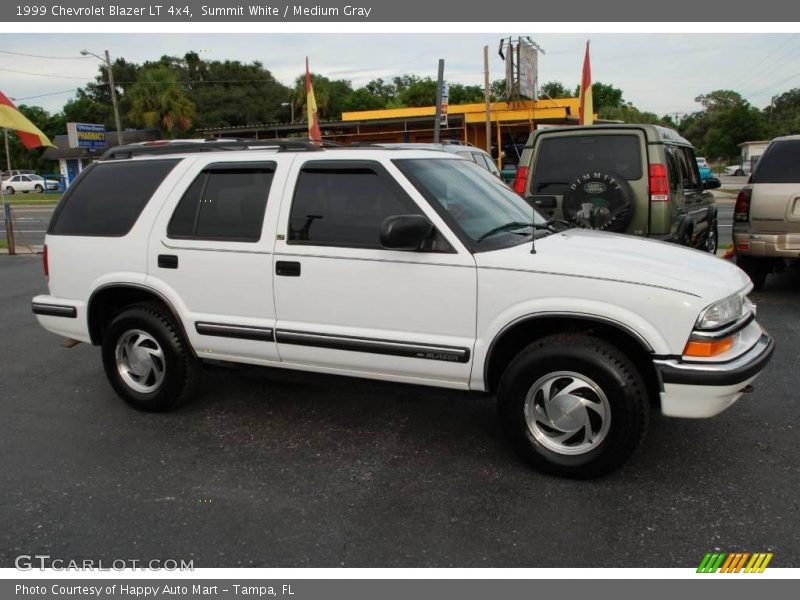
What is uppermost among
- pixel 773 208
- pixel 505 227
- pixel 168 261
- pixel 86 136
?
pixel 86 136

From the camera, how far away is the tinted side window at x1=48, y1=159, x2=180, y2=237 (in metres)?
4.68

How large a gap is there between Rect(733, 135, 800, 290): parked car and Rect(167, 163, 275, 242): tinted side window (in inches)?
228

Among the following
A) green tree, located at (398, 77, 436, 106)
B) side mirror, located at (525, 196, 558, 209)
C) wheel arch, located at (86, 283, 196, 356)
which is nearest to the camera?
wheel arch, located at (86, 283, 196, 356)

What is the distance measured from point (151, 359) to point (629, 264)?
3257 millimetres

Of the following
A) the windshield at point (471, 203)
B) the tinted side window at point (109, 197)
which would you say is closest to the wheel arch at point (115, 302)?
the tinted side window at point (109, 197)

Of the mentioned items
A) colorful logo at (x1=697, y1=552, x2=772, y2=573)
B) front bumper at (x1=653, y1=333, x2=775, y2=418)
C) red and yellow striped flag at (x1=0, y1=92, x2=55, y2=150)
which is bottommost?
colorful logo at (x1=697, y1=552, x2=772, y2=573)

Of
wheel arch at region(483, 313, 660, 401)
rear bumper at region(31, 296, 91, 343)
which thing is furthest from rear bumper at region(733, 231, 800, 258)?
rear bumper at region(31, 296, 91, 343)

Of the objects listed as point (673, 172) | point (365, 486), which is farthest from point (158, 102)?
point (365, 486)

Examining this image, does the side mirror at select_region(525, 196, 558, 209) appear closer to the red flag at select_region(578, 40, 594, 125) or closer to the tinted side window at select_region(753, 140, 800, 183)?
the tinted side window at select_region(753, 140, 800, 183)

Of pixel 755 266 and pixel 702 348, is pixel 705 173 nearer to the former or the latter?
pixel 755 266

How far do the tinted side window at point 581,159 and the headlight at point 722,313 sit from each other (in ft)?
12.2

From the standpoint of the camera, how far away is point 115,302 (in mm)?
4945

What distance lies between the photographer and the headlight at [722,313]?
3279mm

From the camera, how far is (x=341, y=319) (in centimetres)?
398
